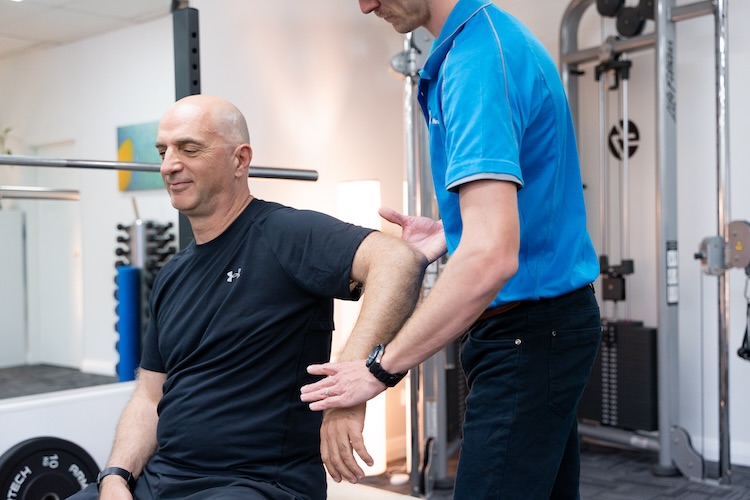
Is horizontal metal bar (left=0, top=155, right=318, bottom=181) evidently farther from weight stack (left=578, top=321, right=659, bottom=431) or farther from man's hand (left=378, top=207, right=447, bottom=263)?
weight stack (left=578, top=321, right=659, bottom=431)

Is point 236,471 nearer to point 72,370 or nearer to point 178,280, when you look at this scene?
point 178,280

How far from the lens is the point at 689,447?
3.60 metres

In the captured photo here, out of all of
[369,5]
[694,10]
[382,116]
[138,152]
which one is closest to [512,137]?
[369,5]

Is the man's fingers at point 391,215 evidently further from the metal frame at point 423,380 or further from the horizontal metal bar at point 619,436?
the horizontal metal bar at point 619,436

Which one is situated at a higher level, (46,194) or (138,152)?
(138,152)

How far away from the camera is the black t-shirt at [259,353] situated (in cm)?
152

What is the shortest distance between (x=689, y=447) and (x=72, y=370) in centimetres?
481

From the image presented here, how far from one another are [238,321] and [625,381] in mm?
2756

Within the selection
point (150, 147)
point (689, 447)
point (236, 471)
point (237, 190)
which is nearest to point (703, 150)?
point (689, 447)

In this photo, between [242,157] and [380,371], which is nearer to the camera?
[380,371]

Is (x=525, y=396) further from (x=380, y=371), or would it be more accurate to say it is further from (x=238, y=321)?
(x=238, y=321)

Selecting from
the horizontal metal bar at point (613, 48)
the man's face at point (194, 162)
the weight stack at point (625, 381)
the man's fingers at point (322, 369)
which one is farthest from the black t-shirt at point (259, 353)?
the horizontal metal bar at point (613, 48)

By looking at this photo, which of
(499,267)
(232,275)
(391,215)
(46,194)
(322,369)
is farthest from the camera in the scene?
(46,194)

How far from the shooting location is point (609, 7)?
4020 millimetres
